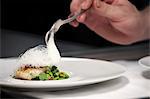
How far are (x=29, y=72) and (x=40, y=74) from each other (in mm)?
27

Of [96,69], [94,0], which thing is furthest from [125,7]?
[96,69]

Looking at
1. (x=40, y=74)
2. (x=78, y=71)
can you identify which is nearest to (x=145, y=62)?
(x=78, y=71)

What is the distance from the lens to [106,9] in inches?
39.9

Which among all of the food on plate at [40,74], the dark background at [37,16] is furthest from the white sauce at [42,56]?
the dark background at [37,16]

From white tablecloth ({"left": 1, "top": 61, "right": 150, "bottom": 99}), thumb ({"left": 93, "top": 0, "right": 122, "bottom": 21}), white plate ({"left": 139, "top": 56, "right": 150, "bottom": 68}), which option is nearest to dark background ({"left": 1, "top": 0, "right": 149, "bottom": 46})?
thumb ({"left": 93, "top": 0, "right": 122, "bottom": 21})

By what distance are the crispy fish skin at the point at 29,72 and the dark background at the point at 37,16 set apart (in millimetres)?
1280

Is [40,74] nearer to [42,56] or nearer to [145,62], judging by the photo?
[42,56]

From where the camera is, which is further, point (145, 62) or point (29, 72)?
point (145, 62)

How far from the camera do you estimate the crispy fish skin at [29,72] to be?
2.76ft

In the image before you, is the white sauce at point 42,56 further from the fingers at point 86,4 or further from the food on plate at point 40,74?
the fingers at point 86,4

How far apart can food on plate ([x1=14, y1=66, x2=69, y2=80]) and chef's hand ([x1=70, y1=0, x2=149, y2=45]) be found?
0.76 feet


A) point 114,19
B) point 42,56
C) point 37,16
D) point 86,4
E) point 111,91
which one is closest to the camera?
point 111,91

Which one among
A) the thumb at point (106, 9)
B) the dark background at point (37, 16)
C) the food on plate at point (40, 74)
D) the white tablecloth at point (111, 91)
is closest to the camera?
the white tablecloth at point (111, 91)

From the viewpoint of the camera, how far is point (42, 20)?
2201 mm
